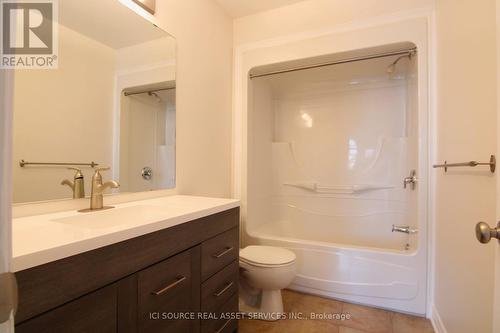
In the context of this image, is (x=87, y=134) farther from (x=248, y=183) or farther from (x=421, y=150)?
(x=421, y=150)

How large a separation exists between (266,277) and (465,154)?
52.9 inches

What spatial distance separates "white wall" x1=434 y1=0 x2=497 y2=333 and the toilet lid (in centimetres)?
92

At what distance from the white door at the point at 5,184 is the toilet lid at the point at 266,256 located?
1477 millimetres

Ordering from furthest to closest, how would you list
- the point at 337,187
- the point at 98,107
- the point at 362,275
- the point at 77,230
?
the point at 337,187 < the point at 362,275 < the point at 98,107 < the point at 77,230

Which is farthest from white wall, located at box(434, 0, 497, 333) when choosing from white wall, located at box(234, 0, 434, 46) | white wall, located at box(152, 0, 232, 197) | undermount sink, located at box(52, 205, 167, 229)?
white wall, located at box(152, 0, 232, 197)

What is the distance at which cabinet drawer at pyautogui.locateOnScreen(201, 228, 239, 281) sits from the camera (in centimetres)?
113

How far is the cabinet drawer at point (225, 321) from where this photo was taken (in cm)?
116

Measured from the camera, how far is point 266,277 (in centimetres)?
162

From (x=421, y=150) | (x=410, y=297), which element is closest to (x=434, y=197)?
(x=421, y=150)

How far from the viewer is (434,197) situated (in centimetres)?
166

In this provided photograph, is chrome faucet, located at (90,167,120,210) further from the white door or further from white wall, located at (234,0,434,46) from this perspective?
white wall, located at (234,0,434,46)

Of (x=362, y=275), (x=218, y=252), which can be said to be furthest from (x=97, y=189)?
(x=362, y=275)

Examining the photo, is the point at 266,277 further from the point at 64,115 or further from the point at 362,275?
the point at 64,115

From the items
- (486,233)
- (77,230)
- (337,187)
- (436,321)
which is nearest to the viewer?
(486,233)
